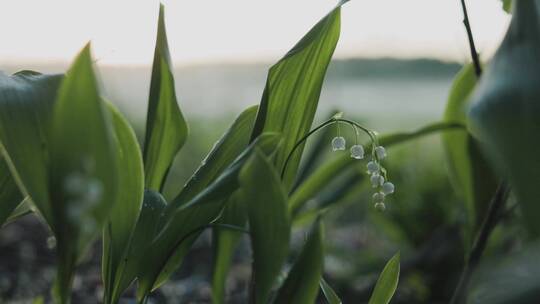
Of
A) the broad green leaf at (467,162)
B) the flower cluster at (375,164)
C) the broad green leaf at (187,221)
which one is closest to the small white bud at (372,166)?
the flower cluster at (375,164)

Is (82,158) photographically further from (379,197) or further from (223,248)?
(223,248)

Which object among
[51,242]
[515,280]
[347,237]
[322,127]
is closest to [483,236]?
[322,127]

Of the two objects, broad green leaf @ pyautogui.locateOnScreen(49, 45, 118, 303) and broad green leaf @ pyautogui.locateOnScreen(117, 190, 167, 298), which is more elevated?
broad green leaf @ pyautogui.locateOnScreen(49, 45, 118, 303)

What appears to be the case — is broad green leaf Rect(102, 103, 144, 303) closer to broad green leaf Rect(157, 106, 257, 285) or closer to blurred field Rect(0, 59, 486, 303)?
broad green leaf Rect(157, 106, 257, 285)

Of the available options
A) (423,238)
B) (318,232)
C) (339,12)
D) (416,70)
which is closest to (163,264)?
(318,232)

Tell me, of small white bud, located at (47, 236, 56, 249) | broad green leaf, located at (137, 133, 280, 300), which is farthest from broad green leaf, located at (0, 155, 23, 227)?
broad green leaf, located at (137, 133, 280, 300)

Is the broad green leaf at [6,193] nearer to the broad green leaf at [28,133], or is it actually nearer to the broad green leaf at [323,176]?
the broad green leaf at [28,133]
